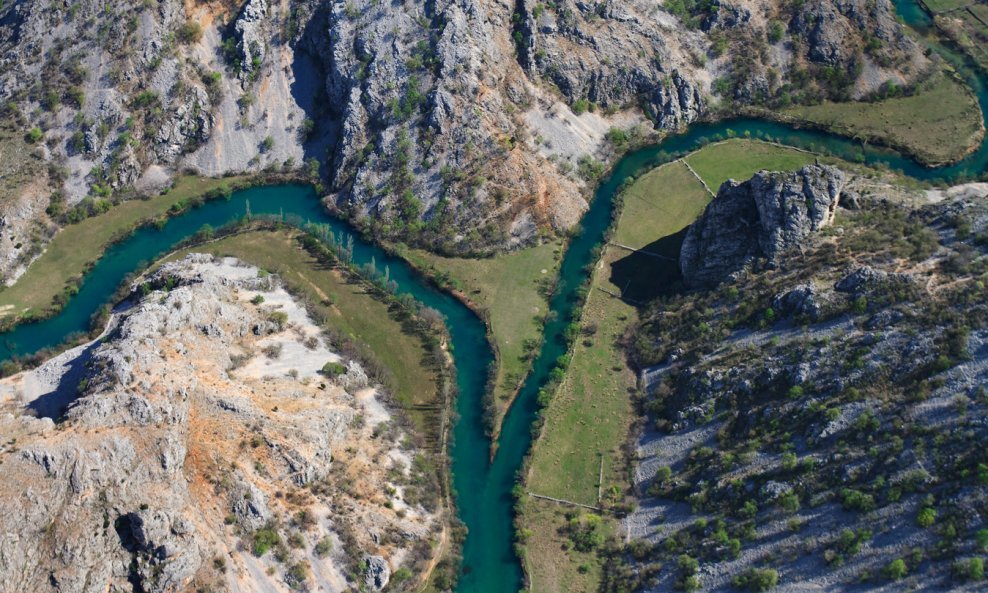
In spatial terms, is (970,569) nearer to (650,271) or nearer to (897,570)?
(897,570)

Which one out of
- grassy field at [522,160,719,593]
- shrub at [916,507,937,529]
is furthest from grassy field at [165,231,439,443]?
shrub at [916,507,937,529]

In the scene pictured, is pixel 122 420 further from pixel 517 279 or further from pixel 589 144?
pixel 589 144

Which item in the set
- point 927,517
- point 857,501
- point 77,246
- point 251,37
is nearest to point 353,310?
point 77,246

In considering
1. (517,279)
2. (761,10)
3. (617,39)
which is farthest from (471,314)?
(761,10)

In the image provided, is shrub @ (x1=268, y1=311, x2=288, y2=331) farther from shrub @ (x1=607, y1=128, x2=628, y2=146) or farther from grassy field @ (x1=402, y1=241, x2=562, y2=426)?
shrub @ (x1=607, y1=128, x2=628, y2=146)

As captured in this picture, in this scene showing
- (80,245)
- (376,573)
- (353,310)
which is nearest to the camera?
(376,573)

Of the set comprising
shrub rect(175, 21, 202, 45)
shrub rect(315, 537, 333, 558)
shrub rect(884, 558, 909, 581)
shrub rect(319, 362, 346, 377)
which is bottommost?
shrub rect(315, 537, 333, 558)

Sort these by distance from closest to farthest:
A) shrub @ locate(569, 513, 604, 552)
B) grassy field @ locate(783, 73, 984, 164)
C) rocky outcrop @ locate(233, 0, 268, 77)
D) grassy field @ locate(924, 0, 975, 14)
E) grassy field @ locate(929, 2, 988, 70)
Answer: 1. shrub @ locate(569, 513, 604, 552)
2. grassy field @ locate(783, 73, 984, 164)
3. rocky outcrop @ locate(233, 0, 268, 77)
4. grassy field @ locate(929, 2, 988, 70)
5. grassy field @ locate(924, 0, 975, 14)
